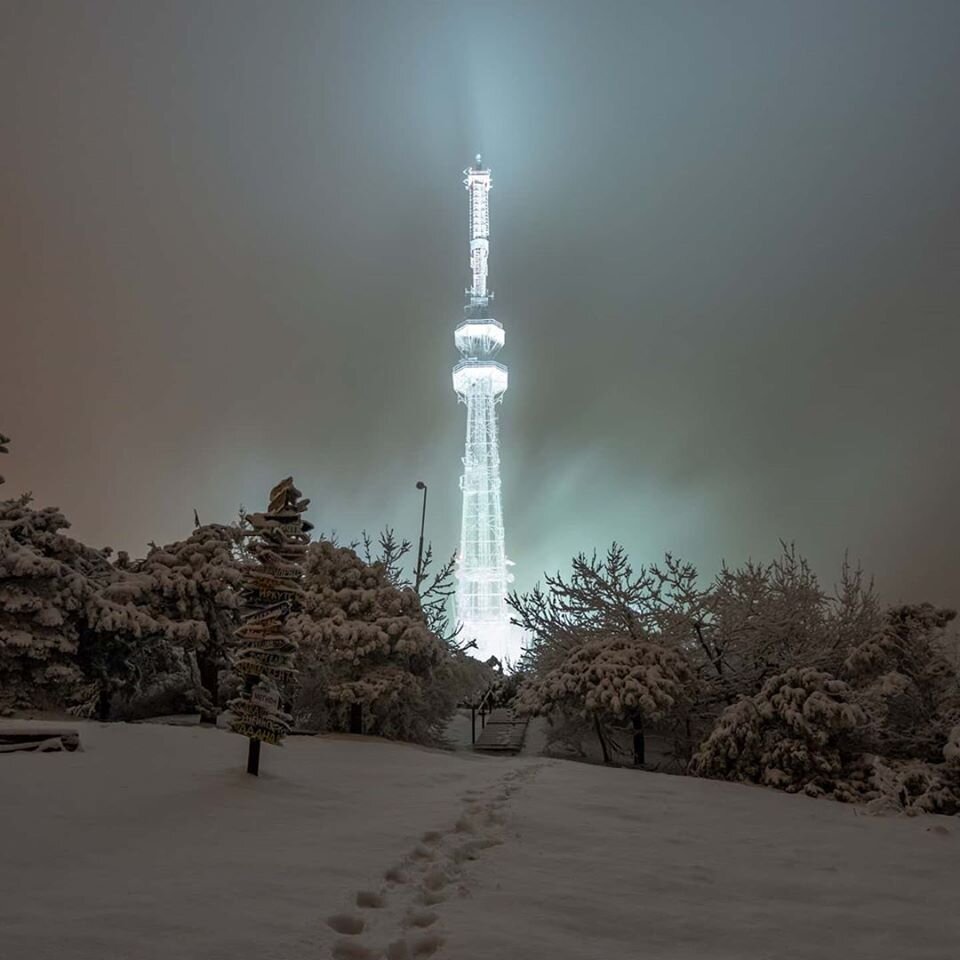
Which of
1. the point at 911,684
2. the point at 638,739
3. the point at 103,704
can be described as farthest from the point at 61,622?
the point at 911,684

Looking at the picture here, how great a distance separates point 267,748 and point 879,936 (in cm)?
857

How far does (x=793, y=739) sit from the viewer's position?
33.4 ft

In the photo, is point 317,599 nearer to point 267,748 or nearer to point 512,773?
point 267,748

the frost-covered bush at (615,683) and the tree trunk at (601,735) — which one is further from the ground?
the frost-covered bush at (615,683)

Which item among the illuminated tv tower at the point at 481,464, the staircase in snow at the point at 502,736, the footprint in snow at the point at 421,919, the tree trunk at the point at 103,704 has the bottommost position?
the staircase in snow at the point at 502,736

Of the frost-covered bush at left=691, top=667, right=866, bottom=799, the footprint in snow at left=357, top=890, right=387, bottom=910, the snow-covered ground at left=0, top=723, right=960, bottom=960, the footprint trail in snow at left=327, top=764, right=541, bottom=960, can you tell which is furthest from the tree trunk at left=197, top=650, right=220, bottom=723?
the footprint in snow at left=357, top=890, right=387, bottom=910

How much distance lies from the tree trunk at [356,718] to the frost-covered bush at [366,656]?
0.02 m

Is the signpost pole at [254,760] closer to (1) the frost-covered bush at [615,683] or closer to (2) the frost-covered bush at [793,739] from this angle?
(1) the frost-covered bush at [615,683]

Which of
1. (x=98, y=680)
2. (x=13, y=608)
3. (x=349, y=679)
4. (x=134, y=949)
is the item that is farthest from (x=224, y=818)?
(x=98, y=680)

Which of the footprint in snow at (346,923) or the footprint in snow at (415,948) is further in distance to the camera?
the footprint in snow at (346,923)

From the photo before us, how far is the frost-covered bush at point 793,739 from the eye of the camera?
977 centimetres

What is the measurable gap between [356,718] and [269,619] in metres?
6.12

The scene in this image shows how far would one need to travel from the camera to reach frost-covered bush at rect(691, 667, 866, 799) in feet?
32.1

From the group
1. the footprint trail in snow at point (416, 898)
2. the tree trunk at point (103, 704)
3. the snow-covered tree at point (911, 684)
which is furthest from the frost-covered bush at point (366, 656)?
the snow-covered tree at point (911, 684)
